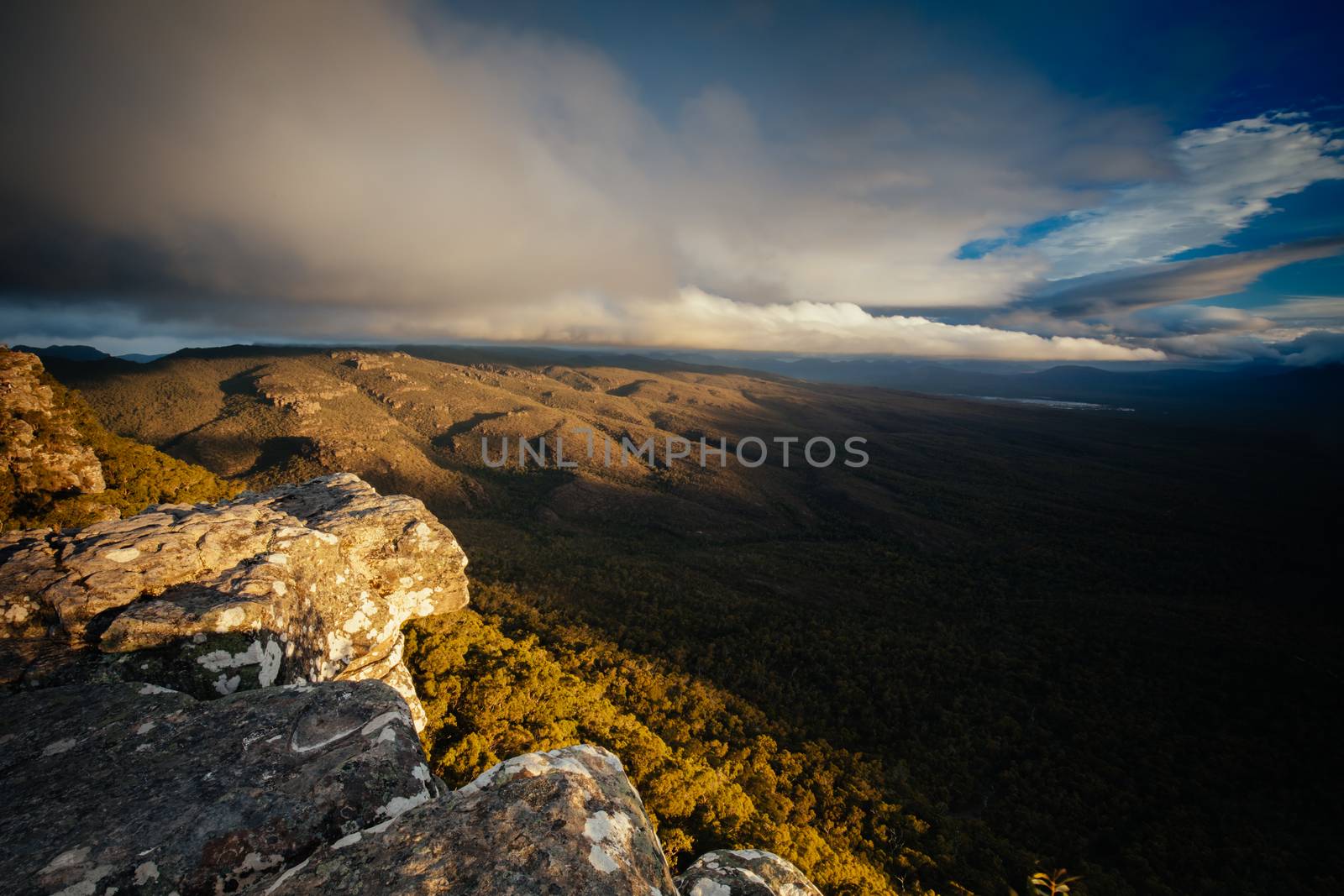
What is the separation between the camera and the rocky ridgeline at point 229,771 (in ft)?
20.2

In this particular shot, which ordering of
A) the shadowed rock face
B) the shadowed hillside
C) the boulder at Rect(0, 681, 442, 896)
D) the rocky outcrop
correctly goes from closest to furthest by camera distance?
the boulder at Rect(0, 681, 442, 896)
the shadowed rock face
the rocky outcrop
the shadowed hillside

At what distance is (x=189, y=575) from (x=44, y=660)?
10.8 ft

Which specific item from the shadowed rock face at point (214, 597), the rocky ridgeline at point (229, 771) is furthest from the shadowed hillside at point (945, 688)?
the rocky ridgeline at point (229, 771)

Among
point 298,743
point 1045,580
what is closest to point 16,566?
point 298,743

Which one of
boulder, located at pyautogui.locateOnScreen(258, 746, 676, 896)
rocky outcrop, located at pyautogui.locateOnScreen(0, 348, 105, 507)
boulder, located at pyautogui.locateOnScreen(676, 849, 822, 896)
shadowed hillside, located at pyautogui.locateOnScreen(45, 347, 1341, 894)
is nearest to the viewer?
boulder, located at pyautogui.locateOnScreen(258, 746, 676, 896)

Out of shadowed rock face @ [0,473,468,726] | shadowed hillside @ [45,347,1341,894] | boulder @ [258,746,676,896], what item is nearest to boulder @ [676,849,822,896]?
boulder @ [258,746,676,896]

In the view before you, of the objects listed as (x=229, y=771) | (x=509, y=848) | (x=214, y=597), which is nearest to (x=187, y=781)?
(x=229, y=771)

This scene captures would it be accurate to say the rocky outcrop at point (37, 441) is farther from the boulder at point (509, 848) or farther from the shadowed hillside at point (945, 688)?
the boulder at point (509, 848)

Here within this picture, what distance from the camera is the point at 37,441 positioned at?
20688 millimetres

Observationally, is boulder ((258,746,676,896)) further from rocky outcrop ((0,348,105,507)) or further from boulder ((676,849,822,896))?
rocky outcrop ((0,348,105,507))

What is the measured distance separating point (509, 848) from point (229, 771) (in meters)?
5.16

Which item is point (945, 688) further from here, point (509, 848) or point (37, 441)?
point (37, 441)

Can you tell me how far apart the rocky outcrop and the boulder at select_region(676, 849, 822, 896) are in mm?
30966

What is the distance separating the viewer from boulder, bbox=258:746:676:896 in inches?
234
